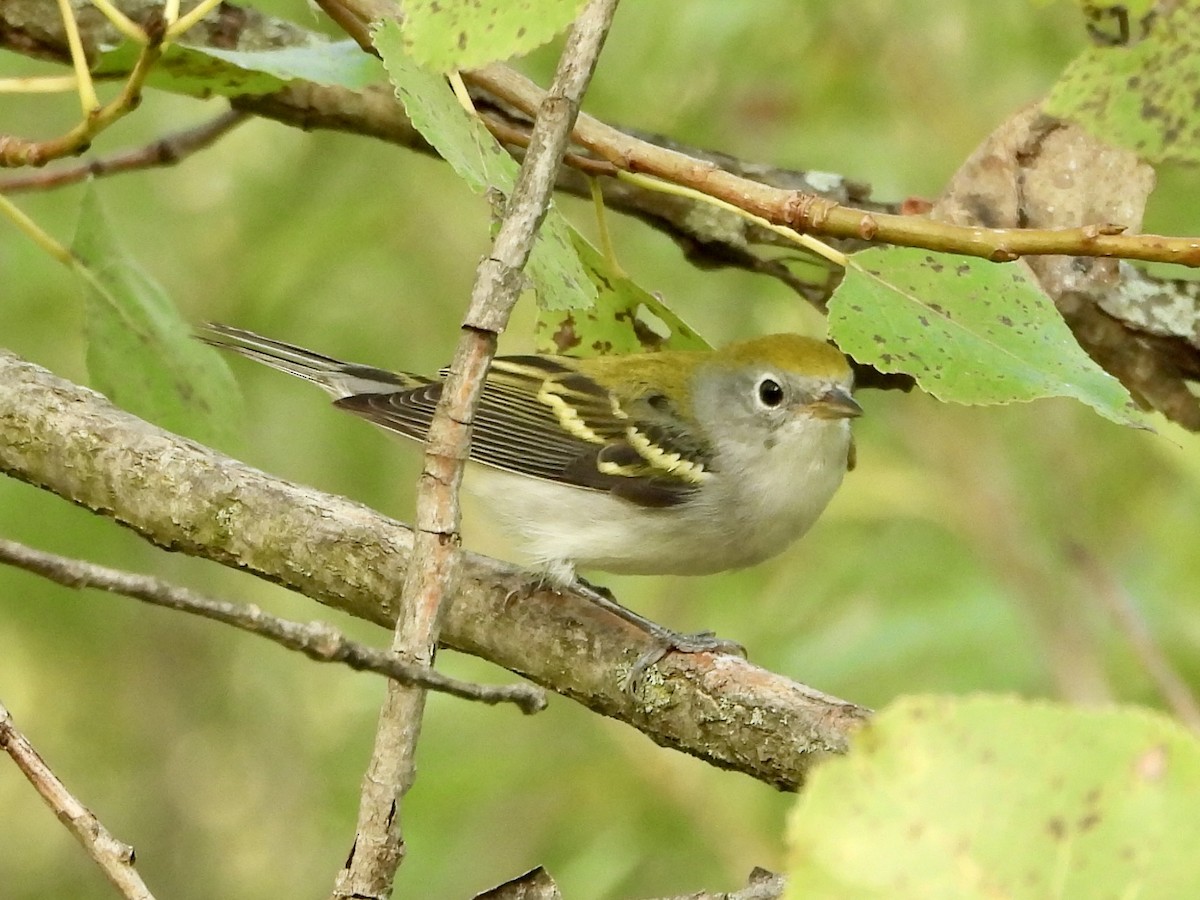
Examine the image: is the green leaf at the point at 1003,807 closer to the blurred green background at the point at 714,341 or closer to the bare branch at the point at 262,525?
A: the bare branch at the point at 262,525

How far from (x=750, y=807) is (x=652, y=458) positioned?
751mm

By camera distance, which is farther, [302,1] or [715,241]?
[302,1]

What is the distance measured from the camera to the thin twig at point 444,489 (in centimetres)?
96

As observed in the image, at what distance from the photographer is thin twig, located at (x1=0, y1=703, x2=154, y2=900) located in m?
0.94

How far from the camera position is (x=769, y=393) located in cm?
267

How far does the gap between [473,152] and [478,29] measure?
0.71 ft

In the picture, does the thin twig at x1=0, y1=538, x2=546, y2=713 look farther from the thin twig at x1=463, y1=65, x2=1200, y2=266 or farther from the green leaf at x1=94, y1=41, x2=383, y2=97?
the green leaf at x1=94, y1=41, x2=383, y2=97

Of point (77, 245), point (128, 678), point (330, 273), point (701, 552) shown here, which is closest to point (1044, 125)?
point (701, 552)

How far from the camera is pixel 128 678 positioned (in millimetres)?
5145

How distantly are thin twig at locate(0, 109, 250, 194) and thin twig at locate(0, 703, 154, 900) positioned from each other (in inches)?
48.9

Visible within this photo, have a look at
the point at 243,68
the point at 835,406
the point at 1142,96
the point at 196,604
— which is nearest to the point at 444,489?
the point at 196,604

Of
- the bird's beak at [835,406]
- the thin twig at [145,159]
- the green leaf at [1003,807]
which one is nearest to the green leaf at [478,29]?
the green leaf at [1003,807]

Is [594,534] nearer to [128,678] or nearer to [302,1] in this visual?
[302,1]

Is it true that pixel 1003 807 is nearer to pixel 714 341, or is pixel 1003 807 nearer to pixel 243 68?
pixel 243 68
